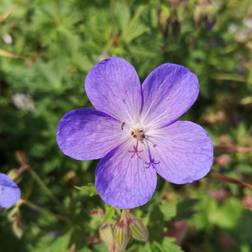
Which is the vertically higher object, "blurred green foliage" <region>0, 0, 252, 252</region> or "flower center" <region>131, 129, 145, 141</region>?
"flower center" <region>131, 129, 145, 141</region>

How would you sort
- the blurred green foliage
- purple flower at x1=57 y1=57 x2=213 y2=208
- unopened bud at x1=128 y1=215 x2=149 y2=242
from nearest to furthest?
purple flower at x1=57 y1=57 x2=213 y2=208 → unopened bud at x1=128 y1=215 x2=149 y2=242 → the blurred green foliage

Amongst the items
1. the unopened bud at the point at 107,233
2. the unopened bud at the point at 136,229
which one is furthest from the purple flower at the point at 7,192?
the unopened bud at the point at 136,229

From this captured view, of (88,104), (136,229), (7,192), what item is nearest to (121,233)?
(136,229)

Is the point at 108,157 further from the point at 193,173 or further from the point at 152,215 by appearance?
the point at 152,215

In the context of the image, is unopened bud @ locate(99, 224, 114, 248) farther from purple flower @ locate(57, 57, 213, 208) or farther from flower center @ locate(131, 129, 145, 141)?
flower center @ locate(131, 129, 145, 141)

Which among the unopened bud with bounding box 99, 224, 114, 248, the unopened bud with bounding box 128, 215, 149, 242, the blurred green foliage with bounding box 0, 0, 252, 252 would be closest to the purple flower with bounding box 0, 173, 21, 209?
the blurred green foliage with bounding box 0, 0, 252, 252

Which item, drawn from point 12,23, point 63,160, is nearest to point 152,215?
point 63,160

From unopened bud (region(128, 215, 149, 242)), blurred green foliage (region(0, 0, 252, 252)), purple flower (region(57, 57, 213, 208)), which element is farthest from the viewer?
blurred green foliage (region(0, 0, 252, 252))
